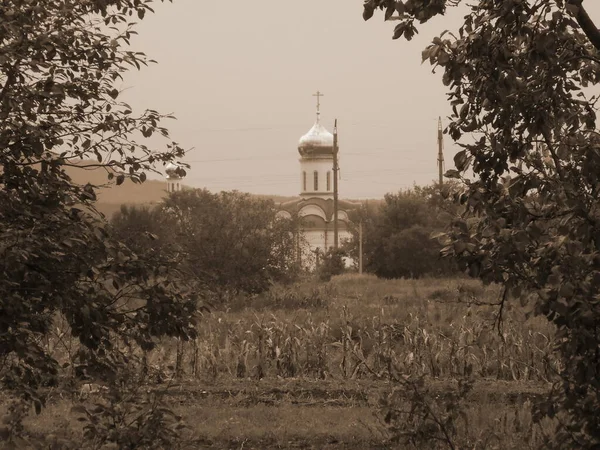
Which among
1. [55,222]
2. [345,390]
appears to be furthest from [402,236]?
[55,222]

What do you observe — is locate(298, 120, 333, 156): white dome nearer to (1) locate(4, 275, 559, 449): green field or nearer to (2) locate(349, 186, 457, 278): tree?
(2) locate(349, 186, 457, 278): tree

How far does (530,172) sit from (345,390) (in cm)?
613

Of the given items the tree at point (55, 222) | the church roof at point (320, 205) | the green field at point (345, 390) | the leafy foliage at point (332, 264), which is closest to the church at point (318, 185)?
the church roof at point (320, 205)

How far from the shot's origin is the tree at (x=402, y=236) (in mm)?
49812

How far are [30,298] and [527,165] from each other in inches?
109

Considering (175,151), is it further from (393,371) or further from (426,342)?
(426,342)

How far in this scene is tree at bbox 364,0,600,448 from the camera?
438cm

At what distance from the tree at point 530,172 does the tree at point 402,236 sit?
42.0m

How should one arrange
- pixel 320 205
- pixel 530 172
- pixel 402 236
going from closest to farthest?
pixel 530 172
pixel 402 236
pixel 320 205

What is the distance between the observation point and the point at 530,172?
4738mm

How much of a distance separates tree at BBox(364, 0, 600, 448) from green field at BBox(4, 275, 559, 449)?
0.56m

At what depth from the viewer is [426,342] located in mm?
11984

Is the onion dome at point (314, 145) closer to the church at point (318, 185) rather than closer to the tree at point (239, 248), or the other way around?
the church at point (318, 185)

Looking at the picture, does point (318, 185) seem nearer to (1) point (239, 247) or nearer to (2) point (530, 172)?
(1) point (239, 247)
